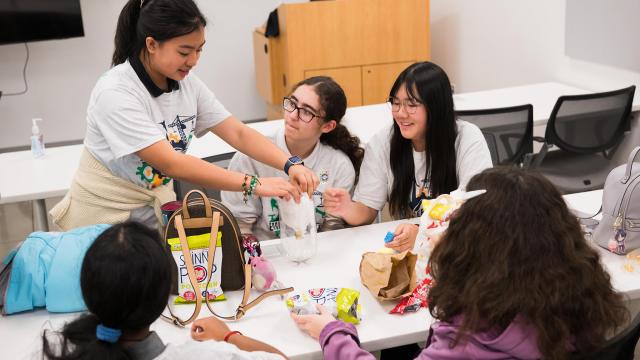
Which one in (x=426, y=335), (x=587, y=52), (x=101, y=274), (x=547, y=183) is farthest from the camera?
(x=587, y=52)

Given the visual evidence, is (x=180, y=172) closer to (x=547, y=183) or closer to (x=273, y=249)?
(x=273, y=249)

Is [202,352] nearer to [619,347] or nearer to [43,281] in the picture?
[43,281]

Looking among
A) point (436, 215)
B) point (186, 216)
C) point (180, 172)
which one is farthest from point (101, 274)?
point (436, 215)

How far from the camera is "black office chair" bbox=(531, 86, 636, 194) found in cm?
351

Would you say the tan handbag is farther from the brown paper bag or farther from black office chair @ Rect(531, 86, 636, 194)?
black office chair @ Rect(531, 86, 636, 194)

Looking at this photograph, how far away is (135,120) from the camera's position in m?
2.03

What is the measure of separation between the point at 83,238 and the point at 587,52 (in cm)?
344

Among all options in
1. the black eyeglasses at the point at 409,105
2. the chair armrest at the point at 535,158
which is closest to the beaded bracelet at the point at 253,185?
the black eyeglasses at the point at 409,105

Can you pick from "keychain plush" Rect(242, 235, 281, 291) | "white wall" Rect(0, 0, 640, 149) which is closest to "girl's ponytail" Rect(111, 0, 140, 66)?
"keychain plush" Rect(242, 235, 281, 291)

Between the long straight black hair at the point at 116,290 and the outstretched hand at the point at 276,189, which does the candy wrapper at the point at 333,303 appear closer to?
the outstretched hand at the point at 276,189

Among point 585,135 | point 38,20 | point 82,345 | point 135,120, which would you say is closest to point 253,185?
point 135,120

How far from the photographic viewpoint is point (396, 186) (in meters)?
2.49

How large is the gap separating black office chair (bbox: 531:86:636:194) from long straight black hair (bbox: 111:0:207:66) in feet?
6.75

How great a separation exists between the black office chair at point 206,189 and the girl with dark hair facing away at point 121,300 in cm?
117
